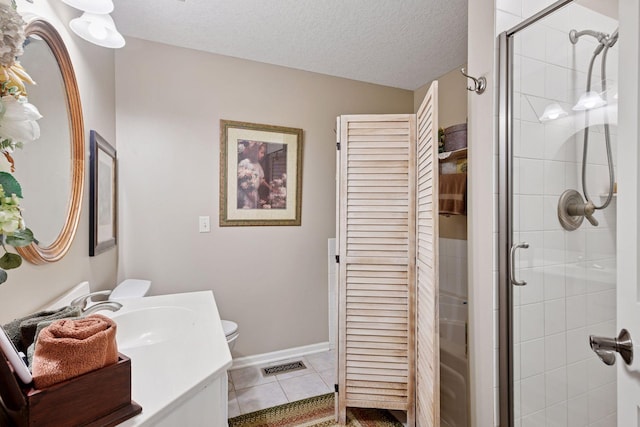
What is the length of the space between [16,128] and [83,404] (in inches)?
19.2

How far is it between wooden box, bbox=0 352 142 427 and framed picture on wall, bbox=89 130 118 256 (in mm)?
1168

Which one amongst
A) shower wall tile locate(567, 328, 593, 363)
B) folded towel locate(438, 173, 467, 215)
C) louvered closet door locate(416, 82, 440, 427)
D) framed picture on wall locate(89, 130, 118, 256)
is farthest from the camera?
folded towel locate(438, 173, 467, 215)

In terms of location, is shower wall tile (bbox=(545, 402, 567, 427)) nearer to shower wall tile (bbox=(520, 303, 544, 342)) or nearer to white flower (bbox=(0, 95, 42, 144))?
shower wall tile (bbox=(520, 303, 544, 342))

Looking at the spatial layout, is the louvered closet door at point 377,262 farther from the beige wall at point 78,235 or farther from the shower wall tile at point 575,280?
the beige wall at point 78,235

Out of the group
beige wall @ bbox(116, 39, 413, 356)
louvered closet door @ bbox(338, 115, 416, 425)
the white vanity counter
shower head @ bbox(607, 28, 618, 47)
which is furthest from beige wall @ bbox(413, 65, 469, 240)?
the white vanity counter

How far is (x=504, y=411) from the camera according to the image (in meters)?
1.32

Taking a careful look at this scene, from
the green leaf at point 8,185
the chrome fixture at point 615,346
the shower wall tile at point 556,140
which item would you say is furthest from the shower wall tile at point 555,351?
the green leaf at point 8,185

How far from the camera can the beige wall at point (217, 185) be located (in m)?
2.13

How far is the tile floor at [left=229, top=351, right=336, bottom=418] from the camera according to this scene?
1983mm

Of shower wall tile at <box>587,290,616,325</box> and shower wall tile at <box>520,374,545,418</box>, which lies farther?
shower wall tile at <box>520,374,545,418</box>

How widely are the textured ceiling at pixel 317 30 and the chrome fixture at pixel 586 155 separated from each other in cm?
87

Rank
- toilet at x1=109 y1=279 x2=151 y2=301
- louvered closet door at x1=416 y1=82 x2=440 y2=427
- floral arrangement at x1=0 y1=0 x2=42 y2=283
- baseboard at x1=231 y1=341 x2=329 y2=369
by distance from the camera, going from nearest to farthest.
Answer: floral arrangement at x1=0 y1=0 x2=42 y2=283 < louvered closet door at x1=416 y1=82 x2=440 y2=427 < toilet at x1=109 y1=279 x2=151 y2=301 < baseboard at x1=231 y1=341 x2=329 y2=369

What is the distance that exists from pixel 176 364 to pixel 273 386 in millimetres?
1537

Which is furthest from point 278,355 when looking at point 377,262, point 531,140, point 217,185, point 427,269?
point 531,140
